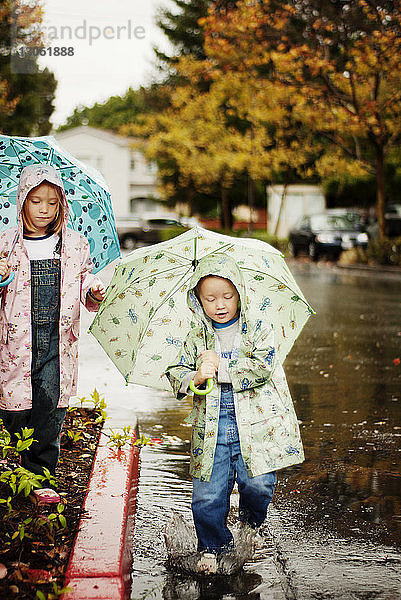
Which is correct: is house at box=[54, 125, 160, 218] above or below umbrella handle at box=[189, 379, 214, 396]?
above

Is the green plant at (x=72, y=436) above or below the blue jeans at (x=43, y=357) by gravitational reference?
below

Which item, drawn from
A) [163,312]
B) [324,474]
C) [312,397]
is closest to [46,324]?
[163,312]

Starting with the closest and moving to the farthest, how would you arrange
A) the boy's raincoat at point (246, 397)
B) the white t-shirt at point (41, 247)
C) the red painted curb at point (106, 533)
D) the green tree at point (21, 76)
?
the red painted curb at point (106, 533)
the boy's raincoat at point (246, 397)
the white t-shirt at point (41, 247)
the green tree at point (21, 76)

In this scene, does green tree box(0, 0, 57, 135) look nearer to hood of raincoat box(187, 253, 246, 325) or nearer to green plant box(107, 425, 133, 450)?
green plant box(107, 425, 133, 450)

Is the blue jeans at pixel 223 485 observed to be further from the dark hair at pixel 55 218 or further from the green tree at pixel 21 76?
the green tree at pixel 21 76

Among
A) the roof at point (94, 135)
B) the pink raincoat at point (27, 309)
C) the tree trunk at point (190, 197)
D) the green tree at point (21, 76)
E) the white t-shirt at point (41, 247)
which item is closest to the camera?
the pink raincoat at point (27, 309)

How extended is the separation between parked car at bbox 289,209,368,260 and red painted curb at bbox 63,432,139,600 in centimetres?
2630

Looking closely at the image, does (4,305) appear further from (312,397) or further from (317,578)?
(312,397)

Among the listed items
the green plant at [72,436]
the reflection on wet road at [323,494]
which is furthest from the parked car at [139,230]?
the green plant at [72,436]

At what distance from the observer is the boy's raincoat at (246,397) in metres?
4.10

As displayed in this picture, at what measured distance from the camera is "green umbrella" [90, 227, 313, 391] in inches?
179

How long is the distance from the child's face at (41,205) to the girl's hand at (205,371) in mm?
1173

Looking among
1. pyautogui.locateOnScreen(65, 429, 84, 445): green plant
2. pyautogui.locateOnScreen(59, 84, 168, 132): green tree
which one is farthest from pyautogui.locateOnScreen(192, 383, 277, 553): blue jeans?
pyautogui.locateOnScreen(59, 84, 168, 132): green tree

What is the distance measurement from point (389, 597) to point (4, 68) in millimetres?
19117
